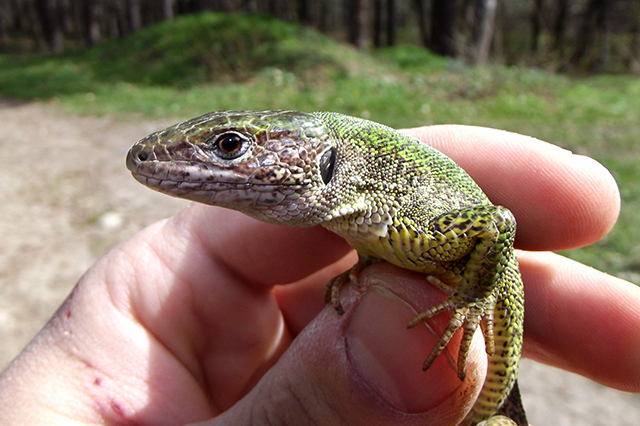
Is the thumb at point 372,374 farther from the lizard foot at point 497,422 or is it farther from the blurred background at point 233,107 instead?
the blurred background at point 233,107

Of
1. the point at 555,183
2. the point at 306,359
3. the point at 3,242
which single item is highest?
the point at 555,183

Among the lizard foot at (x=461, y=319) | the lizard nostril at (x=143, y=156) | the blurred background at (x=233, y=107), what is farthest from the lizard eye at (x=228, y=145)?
the blurred background at (x=233, y=107)

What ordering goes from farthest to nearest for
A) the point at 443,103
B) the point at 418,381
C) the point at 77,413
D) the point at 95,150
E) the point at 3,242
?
the point at 443,103
the point at 95,150
the point at 3,242
the point at 77,413
the point at 418,381

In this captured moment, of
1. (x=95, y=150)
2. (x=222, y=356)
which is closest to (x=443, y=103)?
(x=95, y=150)

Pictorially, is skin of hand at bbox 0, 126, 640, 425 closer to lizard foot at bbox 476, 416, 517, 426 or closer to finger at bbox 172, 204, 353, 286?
finger at bbox 172, 204, 353, 286

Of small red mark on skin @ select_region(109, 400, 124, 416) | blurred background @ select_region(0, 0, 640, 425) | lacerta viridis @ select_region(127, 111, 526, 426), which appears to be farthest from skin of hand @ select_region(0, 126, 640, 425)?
blurred background @ select_region(0, 0, 640, 425)

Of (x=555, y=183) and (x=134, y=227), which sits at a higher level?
(x=555, y=183)

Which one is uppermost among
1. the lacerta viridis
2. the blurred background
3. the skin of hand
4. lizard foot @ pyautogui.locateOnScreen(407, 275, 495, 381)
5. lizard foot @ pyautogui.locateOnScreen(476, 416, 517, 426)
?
the lacerta viridis

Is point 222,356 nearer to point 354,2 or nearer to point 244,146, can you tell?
point 244,146
